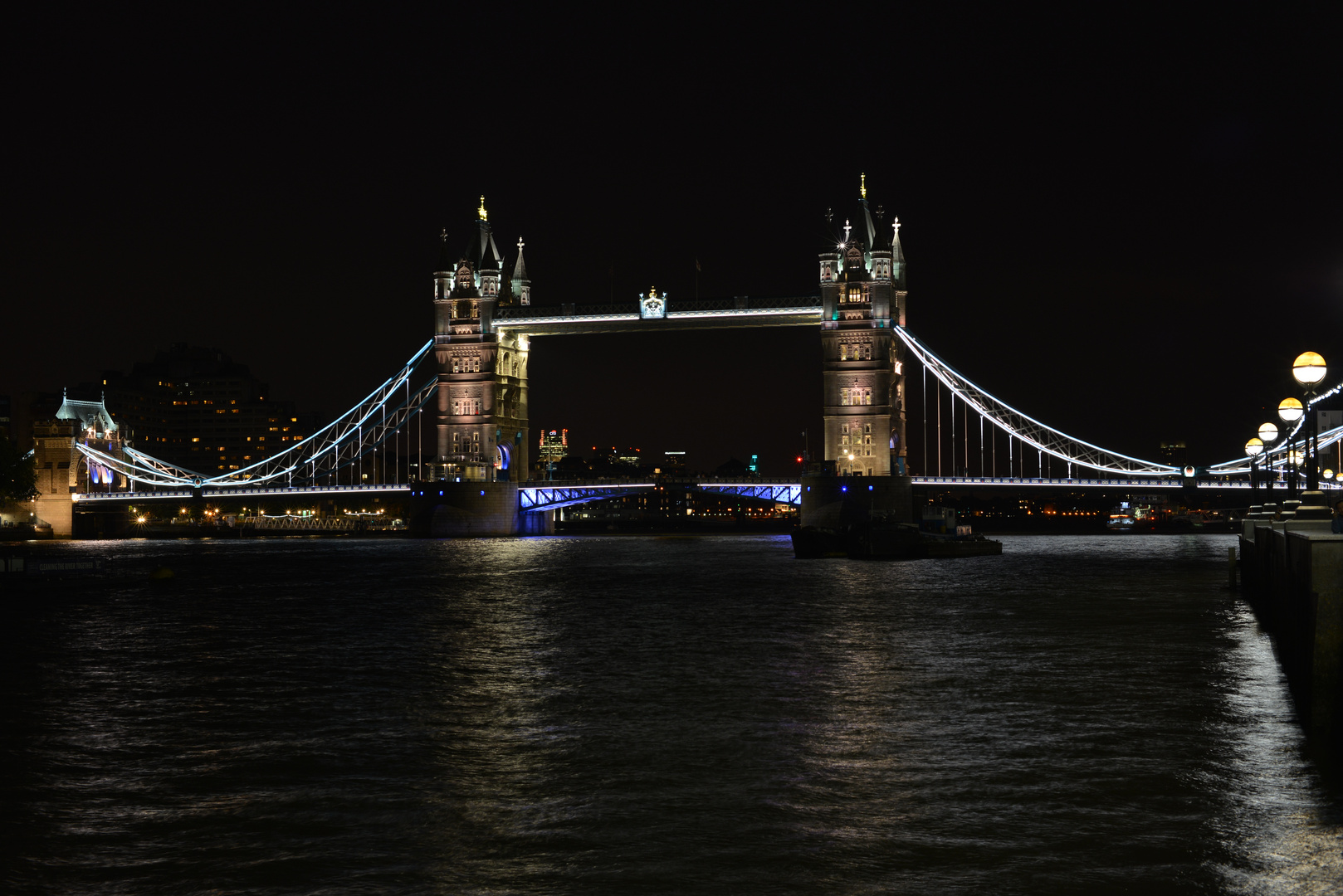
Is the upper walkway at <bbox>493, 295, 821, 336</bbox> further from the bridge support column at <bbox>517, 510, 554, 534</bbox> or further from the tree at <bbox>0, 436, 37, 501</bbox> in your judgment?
the tree at <bbox>0, 436, 37, 501</bbox>

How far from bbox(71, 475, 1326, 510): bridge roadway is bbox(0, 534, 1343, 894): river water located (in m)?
61.5

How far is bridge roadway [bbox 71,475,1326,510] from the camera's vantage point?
90625 mm

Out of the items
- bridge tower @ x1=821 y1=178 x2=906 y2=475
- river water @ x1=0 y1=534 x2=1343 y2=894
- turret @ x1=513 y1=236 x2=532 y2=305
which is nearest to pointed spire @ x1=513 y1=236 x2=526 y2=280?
turret @ x1=513 y1=236 x2=532 y2=305

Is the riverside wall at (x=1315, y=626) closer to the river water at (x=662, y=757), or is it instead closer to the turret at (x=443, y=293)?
the river water at (x=662, y=757)

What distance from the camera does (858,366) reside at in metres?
93.4

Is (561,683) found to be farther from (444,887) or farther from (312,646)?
(444,887)

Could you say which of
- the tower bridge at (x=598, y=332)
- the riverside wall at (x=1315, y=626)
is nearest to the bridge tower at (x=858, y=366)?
the tower bridge at (x=598, y=332)

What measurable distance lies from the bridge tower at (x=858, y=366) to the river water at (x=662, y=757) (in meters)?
61.6

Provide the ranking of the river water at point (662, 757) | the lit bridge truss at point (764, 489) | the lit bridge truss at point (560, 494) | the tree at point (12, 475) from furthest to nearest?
the lit bridge truss at point (560, 494) < the lit bridge truss at point (764, 489) < the tree at point (12, 475) < the river water at point (662, 757)

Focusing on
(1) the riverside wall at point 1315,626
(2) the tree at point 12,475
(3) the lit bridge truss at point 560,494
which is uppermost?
(2) the tree at point 12,475

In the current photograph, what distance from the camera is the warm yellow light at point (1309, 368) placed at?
776 inches

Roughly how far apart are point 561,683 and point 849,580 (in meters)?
27.4

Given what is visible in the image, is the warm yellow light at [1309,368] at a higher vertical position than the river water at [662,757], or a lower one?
higher

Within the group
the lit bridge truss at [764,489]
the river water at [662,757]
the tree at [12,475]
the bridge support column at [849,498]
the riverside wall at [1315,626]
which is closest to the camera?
the river water at [662,757]
